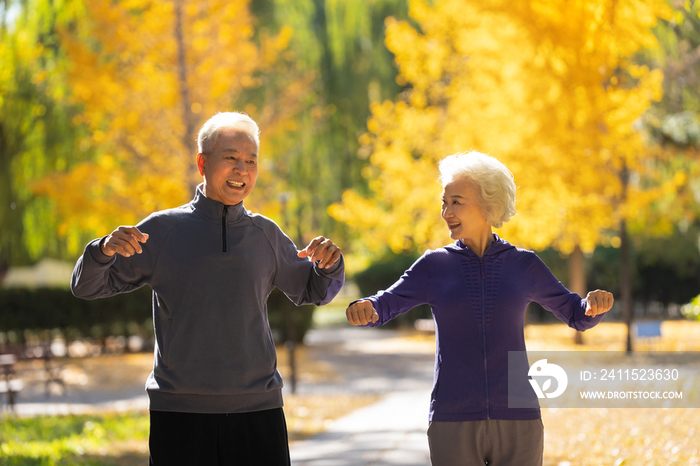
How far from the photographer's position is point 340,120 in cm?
2172

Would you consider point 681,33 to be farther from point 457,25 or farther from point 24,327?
point 24,327

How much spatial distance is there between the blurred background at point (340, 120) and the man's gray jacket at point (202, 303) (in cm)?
445

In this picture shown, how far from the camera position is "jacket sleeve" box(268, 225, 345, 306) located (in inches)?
126

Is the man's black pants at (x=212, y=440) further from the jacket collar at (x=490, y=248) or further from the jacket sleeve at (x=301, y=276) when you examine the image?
the jacket collar at (x=490, y=248)

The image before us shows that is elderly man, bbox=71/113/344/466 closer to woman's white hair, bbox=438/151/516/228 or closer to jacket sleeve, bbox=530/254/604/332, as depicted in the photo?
woman's white hair, bbox=438/151/516/228

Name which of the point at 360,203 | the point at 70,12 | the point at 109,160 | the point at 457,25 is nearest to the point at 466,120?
the point at 457,25

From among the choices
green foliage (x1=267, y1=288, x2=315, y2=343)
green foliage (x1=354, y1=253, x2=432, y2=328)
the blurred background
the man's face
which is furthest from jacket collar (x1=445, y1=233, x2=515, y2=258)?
green foliage (x1=354, y1=253, x2=432, y2=328)

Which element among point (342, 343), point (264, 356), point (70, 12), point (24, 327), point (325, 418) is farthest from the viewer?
point (342, 343)

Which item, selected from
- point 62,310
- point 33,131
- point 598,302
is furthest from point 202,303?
point 33,131

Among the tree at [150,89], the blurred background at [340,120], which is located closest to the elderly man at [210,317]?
the blurred background at [340,120]

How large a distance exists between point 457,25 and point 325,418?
7.91 metres

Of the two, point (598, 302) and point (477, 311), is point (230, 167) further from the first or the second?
point (598, 302)

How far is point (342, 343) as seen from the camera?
2244 cm

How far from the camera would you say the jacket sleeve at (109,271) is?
9.54 feet
